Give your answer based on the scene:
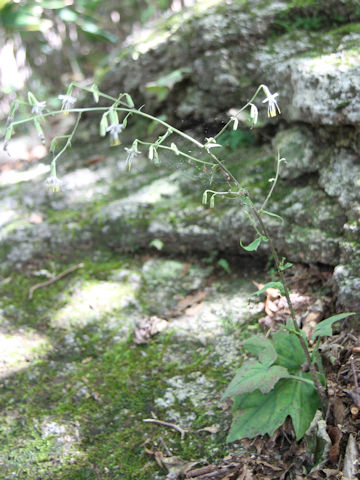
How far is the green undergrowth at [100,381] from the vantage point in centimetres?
229

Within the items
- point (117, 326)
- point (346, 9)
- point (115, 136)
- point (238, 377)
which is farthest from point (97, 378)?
point (346, 9)

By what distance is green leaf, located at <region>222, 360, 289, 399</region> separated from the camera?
200cm

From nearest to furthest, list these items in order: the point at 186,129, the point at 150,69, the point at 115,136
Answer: the point at 115,136 < the point at 186,129 < the point at 150,69

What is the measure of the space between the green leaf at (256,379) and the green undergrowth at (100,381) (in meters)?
0.41

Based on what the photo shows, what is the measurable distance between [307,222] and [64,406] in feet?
6.65

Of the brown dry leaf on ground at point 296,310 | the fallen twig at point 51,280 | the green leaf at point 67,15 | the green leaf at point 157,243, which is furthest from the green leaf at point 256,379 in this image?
the green leaf at point 67,15

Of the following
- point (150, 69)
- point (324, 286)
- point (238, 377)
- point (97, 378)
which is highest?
point (150, 69)

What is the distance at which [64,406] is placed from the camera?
2.60 metres

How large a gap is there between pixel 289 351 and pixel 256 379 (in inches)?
12.2

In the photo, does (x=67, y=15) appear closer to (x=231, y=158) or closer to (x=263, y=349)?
(x=231, y=158)

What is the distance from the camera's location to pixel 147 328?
3.07 metres

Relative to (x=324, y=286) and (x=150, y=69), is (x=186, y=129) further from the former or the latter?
(x=324, y=286)

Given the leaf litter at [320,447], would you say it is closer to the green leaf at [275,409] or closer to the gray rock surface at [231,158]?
the green leaf at [275,409]

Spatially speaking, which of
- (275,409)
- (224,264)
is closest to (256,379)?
(275,409)
